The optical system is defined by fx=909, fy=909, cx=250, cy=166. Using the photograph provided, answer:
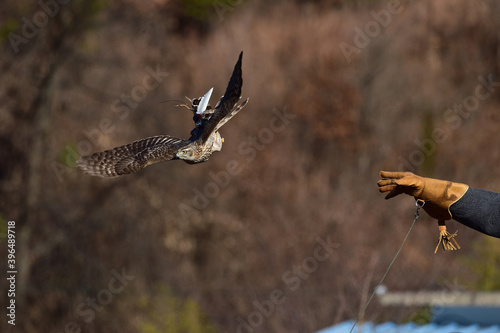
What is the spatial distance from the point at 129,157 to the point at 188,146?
2.95 ft

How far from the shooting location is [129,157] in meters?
7.21

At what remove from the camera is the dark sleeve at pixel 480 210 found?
4.55m

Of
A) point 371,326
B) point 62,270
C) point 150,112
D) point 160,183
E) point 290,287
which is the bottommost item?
point 371,326

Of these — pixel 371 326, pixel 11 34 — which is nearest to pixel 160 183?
pixel 11 34

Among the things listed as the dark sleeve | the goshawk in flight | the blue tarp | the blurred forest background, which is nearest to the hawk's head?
the goshawk in flight

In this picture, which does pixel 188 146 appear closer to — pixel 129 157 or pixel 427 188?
pixel 129 157

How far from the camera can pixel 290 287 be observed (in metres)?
18.2

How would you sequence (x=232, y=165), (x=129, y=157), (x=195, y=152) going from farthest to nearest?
(x=232, y=165)
(x=129, y=157)
(x=195, y=152)

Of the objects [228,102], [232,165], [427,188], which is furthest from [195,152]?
[232,165]

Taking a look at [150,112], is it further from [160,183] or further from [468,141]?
[468,141]

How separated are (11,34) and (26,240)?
183 inches

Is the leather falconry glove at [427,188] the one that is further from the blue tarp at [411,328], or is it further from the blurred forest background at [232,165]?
the blurred forest background at [232,165]

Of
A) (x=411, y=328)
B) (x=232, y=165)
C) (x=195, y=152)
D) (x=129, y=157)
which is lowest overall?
(x=411, y=328)

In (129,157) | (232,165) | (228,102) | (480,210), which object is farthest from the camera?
(232,165)
